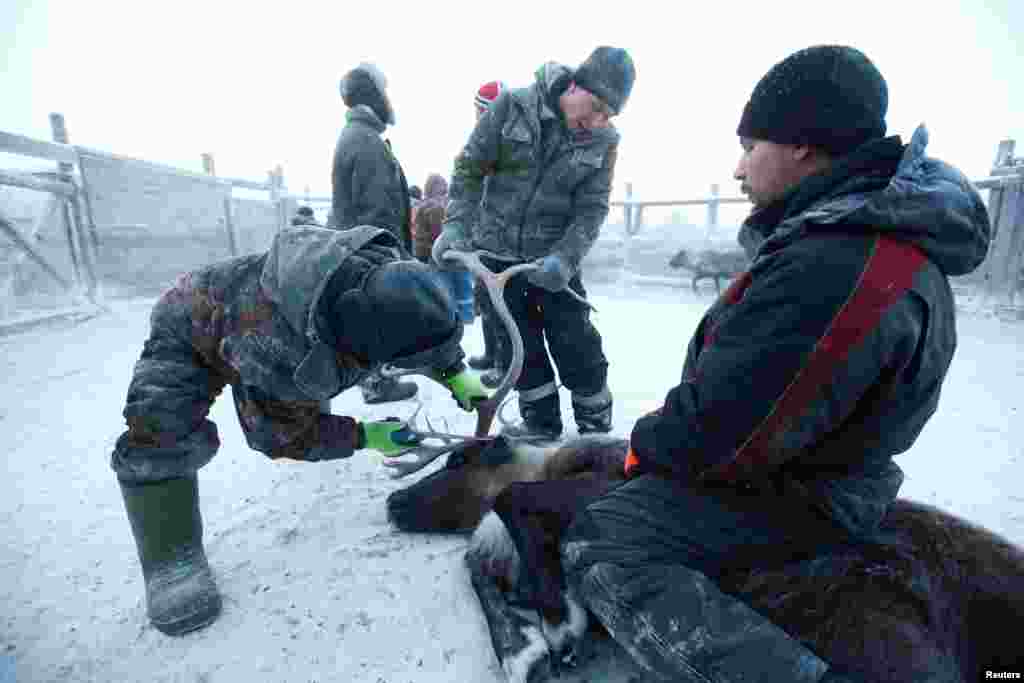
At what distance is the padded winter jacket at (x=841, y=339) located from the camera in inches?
40.8

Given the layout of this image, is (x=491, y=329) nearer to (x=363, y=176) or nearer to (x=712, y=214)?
(x=363, y=176)

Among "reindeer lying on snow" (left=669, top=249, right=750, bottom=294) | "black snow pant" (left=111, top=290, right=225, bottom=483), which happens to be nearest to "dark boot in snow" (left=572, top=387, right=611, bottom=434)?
"black snow pant" (left=111, top=290, right=225, bottom=483)

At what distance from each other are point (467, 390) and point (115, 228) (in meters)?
6.36

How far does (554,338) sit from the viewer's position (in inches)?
108

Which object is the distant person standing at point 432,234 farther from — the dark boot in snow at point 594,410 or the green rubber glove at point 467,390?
the green rubber glove at point 467,390

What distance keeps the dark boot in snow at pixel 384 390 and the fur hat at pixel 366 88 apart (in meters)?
1.75

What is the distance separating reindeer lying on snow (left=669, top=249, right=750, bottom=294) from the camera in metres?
7.77

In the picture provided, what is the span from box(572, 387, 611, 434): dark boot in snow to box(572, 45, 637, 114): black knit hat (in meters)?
1.41

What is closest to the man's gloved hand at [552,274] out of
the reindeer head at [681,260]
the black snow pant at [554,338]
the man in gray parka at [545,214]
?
the man in gray parka at [545,214]

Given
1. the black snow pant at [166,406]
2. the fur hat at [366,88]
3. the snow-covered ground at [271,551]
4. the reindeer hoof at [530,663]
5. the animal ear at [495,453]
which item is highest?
the fur hat at [366,88]

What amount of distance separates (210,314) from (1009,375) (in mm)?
5125

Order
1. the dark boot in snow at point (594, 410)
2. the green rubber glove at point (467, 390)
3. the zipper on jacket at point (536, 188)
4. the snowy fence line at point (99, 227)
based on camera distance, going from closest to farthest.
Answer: the green rubber glove at point (467, 390), the zipper on jacket at point (536, 188), the dark boot in snow at point (594, 410), the snowy fence line at point (99, 227)

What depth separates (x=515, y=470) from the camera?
2096mm

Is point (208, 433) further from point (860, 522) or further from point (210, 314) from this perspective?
point (860, 522)
